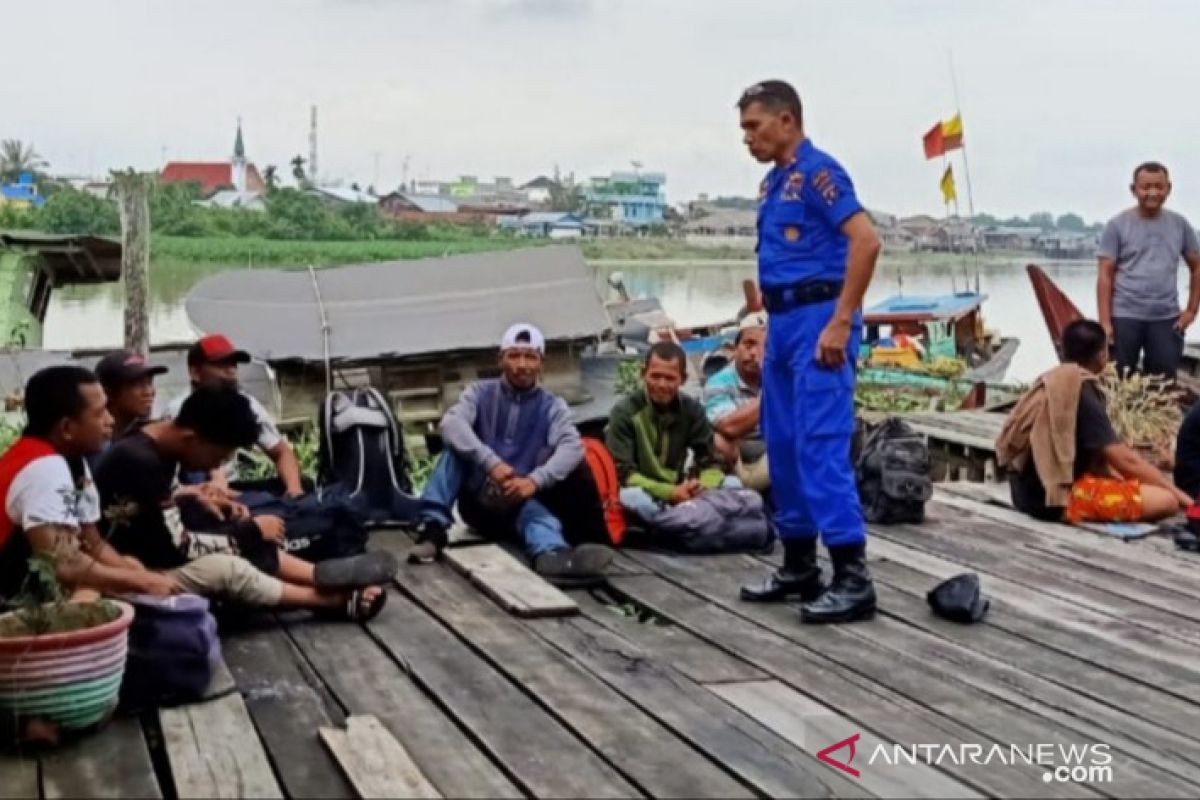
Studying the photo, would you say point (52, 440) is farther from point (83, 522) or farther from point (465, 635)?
point (465, 635)

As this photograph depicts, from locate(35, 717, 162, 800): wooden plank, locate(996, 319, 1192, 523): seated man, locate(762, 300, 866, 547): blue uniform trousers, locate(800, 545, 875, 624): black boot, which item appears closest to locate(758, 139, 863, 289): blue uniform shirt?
locate(762, 300, 866, 547): blue uniform trousers

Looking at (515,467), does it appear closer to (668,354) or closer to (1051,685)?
(668,354)

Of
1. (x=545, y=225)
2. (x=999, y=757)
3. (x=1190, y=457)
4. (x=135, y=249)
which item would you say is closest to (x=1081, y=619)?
(x=999, y=757)

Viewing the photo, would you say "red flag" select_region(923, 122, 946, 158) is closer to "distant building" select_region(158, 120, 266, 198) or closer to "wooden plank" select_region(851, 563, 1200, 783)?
"wooden plank" select_region(851, 563, 1200, 783)

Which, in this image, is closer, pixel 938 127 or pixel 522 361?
pixel 522 361

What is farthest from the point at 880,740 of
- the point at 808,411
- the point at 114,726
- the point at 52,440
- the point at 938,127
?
the point at 938,127

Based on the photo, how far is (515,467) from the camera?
207 inches

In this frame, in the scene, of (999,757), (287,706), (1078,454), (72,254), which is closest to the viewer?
(999,757)

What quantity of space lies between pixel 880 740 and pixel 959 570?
6.52ft

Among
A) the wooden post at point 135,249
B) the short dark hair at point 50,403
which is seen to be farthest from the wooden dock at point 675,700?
the wooden post at point 135,249

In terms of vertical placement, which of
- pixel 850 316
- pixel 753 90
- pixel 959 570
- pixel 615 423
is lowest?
pixel 959 570

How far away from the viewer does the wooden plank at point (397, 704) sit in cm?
286

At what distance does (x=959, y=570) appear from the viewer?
5.05m

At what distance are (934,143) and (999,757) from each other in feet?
38.7
